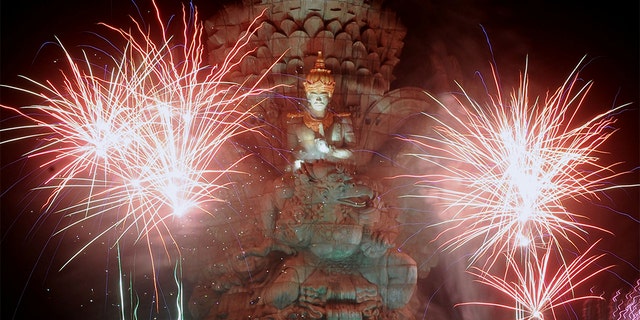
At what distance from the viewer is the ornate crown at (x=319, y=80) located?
516 inches

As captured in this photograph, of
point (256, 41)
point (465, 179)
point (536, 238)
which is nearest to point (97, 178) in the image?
point (256, 41)

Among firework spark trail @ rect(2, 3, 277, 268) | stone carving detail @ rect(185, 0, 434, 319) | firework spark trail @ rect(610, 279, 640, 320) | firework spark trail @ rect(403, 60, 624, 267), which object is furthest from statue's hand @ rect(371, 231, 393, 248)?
firework spark trail @ rect(610, 279, 640, 320)

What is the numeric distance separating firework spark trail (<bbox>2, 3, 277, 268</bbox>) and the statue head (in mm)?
1072

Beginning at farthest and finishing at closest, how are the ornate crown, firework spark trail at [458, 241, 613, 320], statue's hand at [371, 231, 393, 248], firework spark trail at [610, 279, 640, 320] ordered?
firework spark trail at [458, 241, 613, 320] < firework spark trail at [610, 279, 640, 320] < the ornate crown < statue's hand at [371, 231, 393, 248]

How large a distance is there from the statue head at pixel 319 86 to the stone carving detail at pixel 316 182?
19mm

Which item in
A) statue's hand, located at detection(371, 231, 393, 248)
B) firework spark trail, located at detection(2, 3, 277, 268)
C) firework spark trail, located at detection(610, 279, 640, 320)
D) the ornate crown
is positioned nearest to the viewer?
firework spark trail, located at detection(2, 3, 277, 268)

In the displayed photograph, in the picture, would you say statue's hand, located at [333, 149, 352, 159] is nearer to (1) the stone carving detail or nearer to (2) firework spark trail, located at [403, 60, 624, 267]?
(1) the stone carving detail

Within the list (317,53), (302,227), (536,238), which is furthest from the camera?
(536,238)

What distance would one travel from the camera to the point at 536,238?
48.9 ft

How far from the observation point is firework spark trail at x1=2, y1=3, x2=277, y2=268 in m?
12.5

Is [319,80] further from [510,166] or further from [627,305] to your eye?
[627,305]

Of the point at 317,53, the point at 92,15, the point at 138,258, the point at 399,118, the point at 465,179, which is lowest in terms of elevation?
the point at 138,258

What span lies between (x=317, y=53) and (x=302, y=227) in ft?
10.7

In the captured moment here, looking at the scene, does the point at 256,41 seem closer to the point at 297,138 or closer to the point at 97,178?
the point at 297,138
